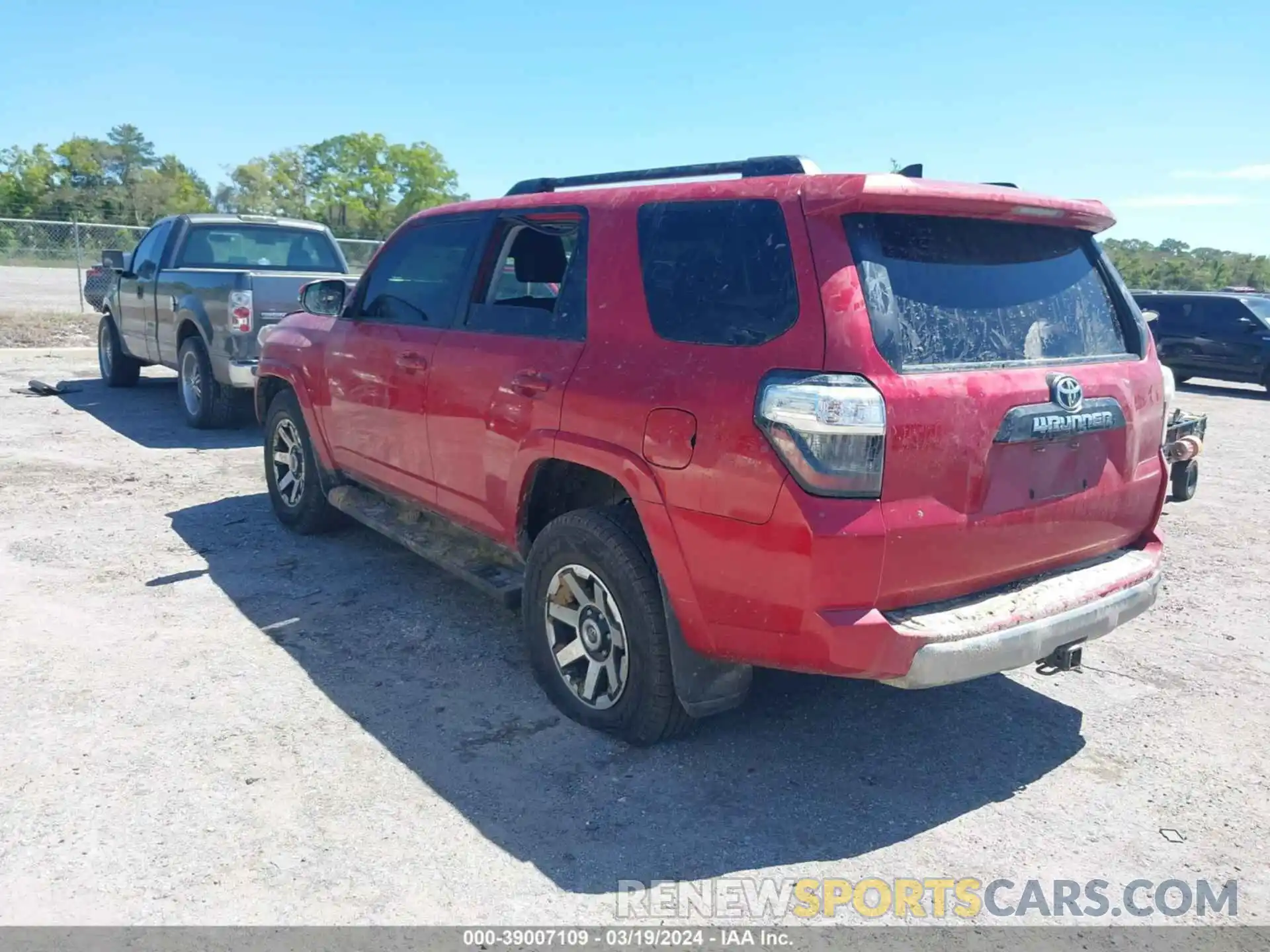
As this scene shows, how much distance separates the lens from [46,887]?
2.81 meters

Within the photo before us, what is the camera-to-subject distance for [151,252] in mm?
10688

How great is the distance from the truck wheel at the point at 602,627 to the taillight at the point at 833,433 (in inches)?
31.5

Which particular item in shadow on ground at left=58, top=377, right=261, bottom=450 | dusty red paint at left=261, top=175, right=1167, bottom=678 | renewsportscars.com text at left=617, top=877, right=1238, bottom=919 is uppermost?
dusty red paint at left=261, top=175, right=1167, bottom=678

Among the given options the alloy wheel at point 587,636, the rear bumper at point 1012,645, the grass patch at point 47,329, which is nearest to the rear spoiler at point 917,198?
the rear bumper at point 1012,645

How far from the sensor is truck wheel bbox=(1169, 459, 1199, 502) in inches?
220

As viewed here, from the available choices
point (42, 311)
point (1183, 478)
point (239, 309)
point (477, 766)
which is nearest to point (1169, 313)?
point (1183, 478)

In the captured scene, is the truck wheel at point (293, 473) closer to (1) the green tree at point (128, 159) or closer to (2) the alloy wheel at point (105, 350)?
(2) the alloy wheel at point (105, 350)

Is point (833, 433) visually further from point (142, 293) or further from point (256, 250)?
point (142, 293)

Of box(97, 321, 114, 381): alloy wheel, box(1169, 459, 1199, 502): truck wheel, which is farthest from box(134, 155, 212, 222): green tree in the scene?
box(1169, 459, 1199, 502): truck wheel

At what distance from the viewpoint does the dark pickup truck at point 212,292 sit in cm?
883

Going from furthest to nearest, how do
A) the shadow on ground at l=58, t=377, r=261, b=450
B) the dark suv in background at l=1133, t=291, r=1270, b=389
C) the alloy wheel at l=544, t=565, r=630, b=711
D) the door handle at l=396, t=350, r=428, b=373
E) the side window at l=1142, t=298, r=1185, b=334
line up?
the side window at l=1142, t=298, r=1185, b=334 < the dark suv in background at l=1133, t=291, r=1270, b=389 < the shadow on ground at l=58, t=377, r=261, b=450 < the door handle at l=396, t=350, r=428, b=373 < the alloy wheel at l=544, t=565, r=630, b=711

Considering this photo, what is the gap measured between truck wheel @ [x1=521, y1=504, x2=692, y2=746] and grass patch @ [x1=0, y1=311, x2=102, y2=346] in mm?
15081

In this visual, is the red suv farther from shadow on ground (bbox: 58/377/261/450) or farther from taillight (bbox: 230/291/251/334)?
shadow on ground (bbox: 58/377/261/450)

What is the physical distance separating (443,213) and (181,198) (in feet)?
264
